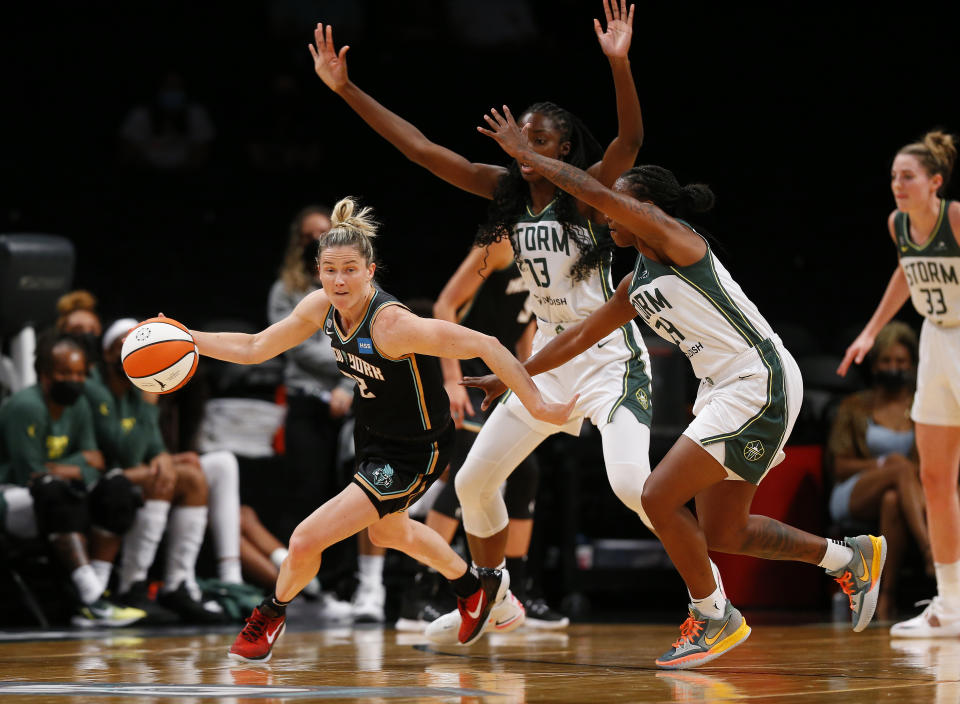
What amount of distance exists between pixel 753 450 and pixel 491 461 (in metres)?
1.14

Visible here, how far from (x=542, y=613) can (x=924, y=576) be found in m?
2.28

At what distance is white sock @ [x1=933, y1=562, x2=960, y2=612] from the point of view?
5.21m

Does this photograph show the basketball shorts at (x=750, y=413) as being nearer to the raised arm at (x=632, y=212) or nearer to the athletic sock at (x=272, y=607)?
the raised arm at (x=632, y=212)

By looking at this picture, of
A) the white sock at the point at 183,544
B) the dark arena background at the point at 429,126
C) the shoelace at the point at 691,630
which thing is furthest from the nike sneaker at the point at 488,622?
the dark arena background at the point at 429,126

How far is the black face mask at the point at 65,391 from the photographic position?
250 inches

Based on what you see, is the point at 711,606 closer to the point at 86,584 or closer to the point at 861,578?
the point at 861,578

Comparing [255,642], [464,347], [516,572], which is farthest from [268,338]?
[516,572]

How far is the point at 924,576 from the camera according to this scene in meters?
6.98

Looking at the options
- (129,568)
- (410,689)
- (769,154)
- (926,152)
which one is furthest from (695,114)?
(410,689)

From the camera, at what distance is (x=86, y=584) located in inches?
240

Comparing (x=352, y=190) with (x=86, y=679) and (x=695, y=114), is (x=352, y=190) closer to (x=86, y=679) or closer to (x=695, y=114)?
(x=695, y=114)

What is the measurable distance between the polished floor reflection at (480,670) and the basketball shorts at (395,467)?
1.74 feet

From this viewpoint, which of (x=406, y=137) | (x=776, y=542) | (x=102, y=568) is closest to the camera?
(x=776, y=542)

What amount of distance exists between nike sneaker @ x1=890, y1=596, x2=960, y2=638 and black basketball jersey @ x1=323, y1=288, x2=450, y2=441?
2070 mm
